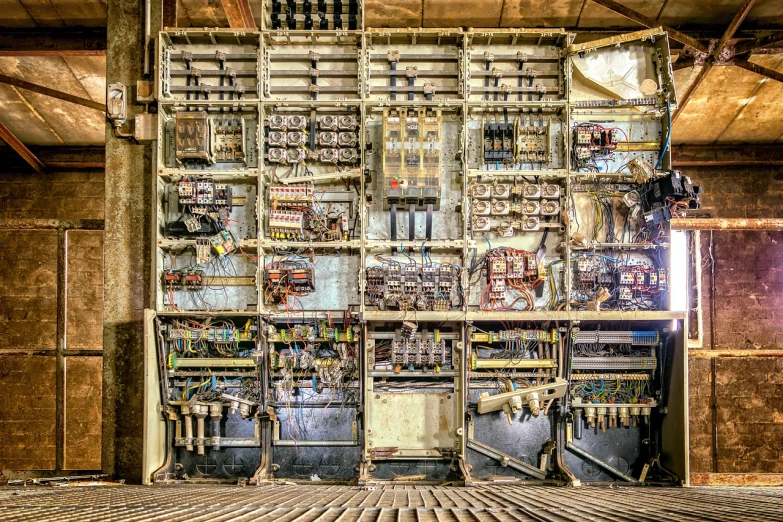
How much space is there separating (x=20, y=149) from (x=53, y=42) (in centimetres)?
258

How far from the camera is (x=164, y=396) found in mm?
4305

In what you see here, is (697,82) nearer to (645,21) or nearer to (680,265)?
(645,21)

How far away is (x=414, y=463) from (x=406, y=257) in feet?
6.70

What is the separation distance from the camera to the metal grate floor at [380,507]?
2.18 m

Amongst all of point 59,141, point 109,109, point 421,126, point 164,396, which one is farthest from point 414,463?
point 59,141

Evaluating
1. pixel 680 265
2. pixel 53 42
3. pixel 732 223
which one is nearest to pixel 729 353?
pixel 680 265

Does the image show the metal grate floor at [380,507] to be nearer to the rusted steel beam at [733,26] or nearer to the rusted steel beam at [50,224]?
the rusted steel beam at [50,224]

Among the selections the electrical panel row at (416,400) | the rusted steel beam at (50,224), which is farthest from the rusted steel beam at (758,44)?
the rusted steel beam at (50,224)

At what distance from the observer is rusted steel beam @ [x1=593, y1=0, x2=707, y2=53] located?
5164 mm

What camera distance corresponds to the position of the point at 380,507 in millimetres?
2561

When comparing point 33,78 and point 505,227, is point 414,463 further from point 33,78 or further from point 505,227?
point 33,78

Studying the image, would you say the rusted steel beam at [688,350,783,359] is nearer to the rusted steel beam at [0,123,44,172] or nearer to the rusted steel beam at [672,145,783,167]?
the rusted steel beam at [672,145,783,167]

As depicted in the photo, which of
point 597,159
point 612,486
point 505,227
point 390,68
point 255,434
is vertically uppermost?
point 390,68

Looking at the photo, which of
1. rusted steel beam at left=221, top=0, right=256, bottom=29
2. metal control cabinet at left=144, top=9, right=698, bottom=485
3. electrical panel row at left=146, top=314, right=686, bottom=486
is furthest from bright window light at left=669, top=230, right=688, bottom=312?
rusted steel beam at left=221, top=0, right=256, bottom=29
